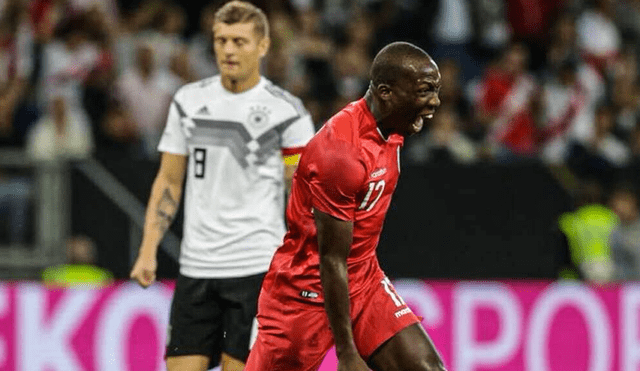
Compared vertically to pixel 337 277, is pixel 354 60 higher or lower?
higher

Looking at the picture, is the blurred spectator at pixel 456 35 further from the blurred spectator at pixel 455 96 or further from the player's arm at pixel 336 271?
the player's arm at pixel 336 271

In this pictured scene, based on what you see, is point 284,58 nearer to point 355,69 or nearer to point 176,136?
point 355,69

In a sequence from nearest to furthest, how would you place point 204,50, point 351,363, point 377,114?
point 351,363 → point 377,114 → point 204,50

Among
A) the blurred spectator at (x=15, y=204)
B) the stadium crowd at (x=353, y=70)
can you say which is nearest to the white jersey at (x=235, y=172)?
the blurred spectator at (x=15, y=204)

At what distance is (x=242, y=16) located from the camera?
6.86 m

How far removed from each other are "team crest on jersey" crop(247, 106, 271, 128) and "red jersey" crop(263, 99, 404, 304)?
1036 millimetres

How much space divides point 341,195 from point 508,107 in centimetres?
770

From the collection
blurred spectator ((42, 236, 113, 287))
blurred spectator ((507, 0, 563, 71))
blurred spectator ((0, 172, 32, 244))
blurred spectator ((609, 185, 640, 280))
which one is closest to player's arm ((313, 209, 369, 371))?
blurred spectator ((42, 236, 113, 287))

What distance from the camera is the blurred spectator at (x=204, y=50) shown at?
12531 millimetres

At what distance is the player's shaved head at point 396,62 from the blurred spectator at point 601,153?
673 cm

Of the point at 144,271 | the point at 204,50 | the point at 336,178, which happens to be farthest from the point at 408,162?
the point at 336,178

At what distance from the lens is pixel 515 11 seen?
46.9 feet

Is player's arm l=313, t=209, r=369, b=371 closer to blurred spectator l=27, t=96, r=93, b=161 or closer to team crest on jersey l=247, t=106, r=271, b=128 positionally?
team crest on jersey l=247, t=106, r=271, b=128

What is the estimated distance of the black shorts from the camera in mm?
6801
